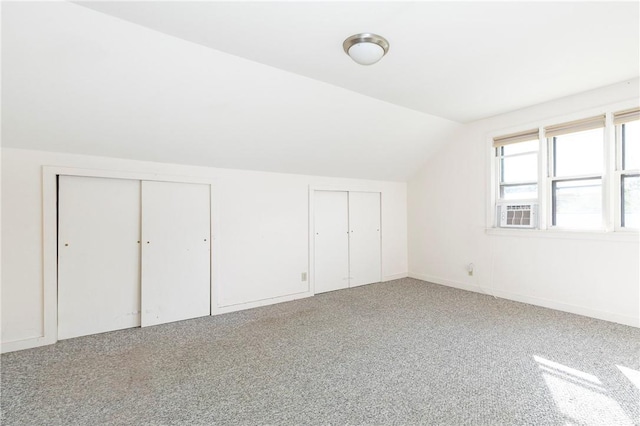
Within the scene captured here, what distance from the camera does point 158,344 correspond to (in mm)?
2871

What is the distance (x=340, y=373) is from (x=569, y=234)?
330 centimetres

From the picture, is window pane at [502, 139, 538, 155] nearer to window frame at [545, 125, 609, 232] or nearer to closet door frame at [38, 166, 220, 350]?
window frame at [545, 125, 609, 232]

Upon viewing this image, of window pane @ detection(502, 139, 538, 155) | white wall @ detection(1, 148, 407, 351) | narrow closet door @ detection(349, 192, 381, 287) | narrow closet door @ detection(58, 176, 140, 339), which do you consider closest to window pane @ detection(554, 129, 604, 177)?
window pane @ detection(502, 139, 538, 155)

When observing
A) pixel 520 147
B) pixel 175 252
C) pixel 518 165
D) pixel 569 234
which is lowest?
pixel 175 252

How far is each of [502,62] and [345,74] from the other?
1.42 metres

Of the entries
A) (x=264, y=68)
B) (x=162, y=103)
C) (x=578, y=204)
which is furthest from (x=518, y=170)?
(x=162, y=103)

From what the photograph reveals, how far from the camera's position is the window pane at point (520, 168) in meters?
4.03

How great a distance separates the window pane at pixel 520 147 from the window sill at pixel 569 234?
1101 mm

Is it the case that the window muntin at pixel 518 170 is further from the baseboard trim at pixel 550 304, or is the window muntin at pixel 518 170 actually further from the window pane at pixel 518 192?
the baseboard trim at pixel 550 304

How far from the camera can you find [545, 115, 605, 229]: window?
348 centimetres

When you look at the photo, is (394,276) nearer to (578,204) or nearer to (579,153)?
(578,204)

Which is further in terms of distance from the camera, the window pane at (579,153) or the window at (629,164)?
the window pane at (579,153)

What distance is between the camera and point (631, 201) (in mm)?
3256

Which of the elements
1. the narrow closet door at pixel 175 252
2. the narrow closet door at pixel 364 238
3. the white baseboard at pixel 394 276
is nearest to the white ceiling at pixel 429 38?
the narrow closet door at pixel 175 252
